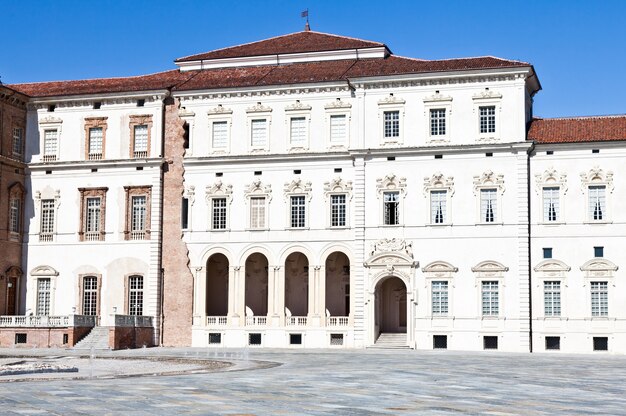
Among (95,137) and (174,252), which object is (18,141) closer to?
(95,137)

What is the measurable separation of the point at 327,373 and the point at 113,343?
23419 mm

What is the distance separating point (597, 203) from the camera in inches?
1965

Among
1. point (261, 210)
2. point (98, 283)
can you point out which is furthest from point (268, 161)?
point (98, 283)

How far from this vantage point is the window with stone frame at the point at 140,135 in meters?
56.8

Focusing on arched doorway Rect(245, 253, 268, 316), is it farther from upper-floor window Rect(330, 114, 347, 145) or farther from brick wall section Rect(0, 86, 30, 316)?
brick wall section Rect(0, 86, 30, 316)

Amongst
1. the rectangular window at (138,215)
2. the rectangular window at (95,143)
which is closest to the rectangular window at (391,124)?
the rectangular window at (138,215)

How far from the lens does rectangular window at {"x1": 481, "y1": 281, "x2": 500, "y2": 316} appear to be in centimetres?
5025

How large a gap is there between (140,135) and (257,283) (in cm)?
1063

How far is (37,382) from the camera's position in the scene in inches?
986

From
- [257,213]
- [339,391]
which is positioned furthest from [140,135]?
[339,391]

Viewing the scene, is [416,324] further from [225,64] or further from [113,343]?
[225,64]

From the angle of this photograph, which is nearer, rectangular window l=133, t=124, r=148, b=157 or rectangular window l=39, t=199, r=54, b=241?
rectangular window l=133, t=124, r=148, b=157

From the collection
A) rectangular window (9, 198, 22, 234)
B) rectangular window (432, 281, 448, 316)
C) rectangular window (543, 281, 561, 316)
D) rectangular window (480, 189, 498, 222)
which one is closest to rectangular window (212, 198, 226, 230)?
rectangular window (9, 198, 22, 234)

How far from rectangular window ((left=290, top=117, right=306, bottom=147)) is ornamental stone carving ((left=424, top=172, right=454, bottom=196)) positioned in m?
7.18
